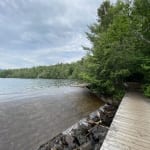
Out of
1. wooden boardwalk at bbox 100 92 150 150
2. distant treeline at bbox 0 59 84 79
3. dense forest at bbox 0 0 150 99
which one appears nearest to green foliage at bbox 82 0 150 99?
dense forest at bbox 0 0 150 99

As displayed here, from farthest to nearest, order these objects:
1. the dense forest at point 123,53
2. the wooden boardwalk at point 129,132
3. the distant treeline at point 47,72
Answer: the distant treeline at point 47,72 < the dense forest at point 123,53 < the wooden boardwalk at point 129,132

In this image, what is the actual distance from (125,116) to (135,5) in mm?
7434

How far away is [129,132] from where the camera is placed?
4.08 meters

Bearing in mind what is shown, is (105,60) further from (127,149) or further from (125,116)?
(127,149)

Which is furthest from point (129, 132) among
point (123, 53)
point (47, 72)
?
point (47, 72)

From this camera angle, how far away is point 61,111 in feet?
32.5

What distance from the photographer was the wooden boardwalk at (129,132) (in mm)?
3414

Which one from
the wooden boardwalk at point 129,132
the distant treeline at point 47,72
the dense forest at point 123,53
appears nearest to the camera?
the wooden boardwalk at point 129,132

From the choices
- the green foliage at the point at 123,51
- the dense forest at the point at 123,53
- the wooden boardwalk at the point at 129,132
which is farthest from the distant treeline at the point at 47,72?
the wooden boardwalk at the point at 129,132

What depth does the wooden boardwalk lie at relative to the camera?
341 centimetres

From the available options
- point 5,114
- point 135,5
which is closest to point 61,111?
point 5,114

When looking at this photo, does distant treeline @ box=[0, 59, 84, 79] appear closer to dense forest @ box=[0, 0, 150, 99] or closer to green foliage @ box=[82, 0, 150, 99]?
dense forest @ box=[0, 0, 150, 99]

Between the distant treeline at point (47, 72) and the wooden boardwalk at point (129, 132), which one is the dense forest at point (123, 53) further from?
the distant treeline at point (47, 72)

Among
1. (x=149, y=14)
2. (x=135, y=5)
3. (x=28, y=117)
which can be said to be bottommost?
(x=28, y=117)
